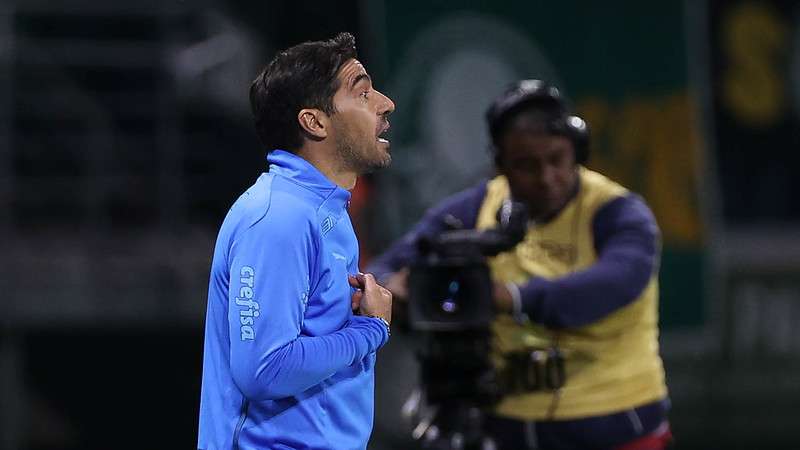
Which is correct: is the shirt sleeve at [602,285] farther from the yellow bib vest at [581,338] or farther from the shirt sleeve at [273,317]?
the shirt sleeve at [273,317]

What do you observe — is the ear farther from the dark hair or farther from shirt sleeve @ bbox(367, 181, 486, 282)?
shirt sleeve @ bbox(367, 181, 486, 282)

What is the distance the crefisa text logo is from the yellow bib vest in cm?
144

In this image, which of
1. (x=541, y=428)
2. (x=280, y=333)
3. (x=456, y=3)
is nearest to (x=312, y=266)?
(x=280, y=333)

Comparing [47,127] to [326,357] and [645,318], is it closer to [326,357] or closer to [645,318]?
[645,318]

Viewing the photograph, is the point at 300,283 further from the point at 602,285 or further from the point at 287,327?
the point at 602,285

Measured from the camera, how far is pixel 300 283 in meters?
1.99

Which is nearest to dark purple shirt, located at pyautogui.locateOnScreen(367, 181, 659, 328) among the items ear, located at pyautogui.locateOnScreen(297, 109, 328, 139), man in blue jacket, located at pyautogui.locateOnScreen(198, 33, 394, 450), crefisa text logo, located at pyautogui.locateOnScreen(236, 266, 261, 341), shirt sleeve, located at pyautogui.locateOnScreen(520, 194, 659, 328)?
shirt sleeve, located at pyautogui.locateOnScreen(520, 194, 659, 328)

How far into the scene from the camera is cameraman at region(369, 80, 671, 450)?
329 cm

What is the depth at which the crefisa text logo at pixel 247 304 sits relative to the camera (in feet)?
6.50

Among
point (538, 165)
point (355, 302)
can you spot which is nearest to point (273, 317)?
point (355, 302)

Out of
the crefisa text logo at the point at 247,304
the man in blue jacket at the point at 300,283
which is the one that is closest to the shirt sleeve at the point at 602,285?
the man in blue jacket at the point at 300,283

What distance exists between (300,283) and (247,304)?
0.08m

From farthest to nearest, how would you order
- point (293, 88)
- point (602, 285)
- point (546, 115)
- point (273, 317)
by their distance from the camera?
point (546, 115)
point (602, 285)
point (293, 88)
point (273, 317)

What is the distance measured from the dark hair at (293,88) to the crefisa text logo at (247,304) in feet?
0.80
